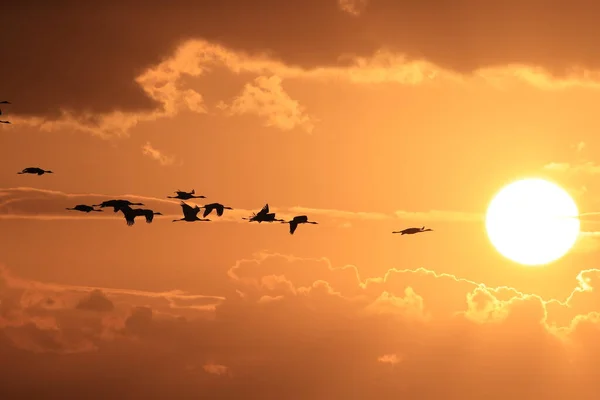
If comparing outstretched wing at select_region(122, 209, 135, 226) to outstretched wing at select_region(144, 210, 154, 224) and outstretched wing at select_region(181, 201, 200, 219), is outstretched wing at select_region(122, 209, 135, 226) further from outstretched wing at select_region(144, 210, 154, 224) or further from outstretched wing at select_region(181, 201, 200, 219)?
outstretched wing at select_region(181, 201, 200, 219)

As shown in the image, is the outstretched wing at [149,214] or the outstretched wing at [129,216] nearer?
the outstretched wing at [129,216]

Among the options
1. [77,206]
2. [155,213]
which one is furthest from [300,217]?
[77,206]

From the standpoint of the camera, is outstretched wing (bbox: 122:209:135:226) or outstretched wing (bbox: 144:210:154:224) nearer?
outstretched wing (bbox: 122:209:135:226)

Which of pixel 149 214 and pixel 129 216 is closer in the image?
pixel 129 216

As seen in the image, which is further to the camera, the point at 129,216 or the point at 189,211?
the point at 189,211

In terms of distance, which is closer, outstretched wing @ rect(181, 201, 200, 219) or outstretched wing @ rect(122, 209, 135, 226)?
outstretched wing @ rect(122, 209, 135, 226)

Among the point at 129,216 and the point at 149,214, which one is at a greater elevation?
the point at 149,214

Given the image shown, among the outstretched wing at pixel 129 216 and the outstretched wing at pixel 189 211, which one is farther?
the outstretched wing at pixel 189 211

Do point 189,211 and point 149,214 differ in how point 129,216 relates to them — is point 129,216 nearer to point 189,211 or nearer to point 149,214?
point 149,214

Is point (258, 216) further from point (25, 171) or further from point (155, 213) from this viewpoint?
point (25, 171)

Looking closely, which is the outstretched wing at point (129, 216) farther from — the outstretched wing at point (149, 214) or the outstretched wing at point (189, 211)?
the outstretched wing at point (189, 211)

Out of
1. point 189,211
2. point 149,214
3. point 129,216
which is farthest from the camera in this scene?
point 189,211

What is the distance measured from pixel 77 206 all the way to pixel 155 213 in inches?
413

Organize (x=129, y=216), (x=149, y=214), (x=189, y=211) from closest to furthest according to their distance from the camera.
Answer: (x=129, y=216)
(x=149, y=214)
(x=189, y=211)
